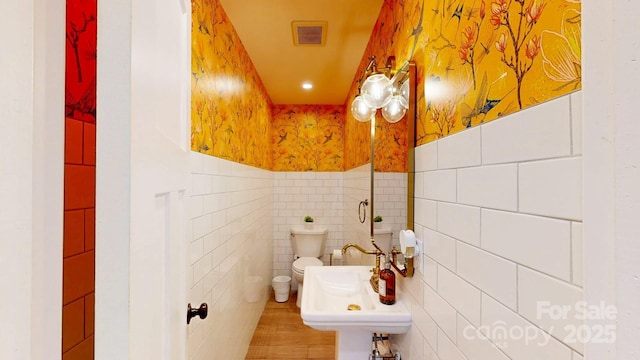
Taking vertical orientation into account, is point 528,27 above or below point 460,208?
above

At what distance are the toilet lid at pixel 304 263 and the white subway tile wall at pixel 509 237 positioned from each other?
204cm

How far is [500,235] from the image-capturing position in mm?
559

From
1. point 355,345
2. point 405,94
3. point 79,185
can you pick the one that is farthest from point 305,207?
point 79,185

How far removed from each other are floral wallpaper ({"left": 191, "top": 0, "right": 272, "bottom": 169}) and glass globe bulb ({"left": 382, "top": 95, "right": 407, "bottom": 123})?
883 millimetres

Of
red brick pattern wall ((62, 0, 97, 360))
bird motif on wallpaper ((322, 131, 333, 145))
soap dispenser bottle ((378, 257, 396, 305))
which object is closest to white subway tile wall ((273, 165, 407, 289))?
bird motif on wallpaper ((322, 131, 333, 145))

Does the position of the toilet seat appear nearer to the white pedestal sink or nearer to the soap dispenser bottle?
the white pedestal sink

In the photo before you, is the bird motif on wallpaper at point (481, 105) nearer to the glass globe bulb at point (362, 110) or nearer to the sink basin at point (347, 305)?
the sink basin at point (347, 305)

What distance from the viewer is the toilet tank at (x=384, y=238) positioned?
1.32 metres

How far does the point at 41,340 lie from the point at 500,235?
80 cm

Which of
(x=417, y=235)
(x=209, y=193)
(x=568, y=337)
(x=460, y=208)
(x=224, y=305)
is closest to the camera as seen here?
(x=568, y=337)

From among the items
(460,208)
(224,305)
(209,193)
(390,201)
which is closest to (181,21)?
(209,193)

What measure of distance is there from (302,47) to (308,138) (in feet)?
5.00

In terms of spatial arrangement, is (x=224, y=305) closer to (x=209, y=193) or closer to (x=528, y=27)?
(x=209, y=193)

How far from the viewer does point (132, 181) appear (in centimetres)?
40
